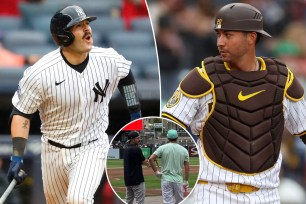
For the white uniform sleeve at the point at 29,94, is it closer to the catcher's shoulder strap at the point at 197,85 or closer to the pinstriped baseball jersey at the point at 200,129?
the pinstriped baseball jersey at the point at 200,129

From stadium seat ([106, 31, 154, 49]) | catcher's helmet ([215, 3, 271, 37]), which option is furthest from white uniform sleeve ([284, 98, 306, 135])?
stadium seat ([106, 31, 154, 49])

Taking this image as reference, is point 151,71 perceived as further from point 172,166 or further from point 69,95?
point 172,166

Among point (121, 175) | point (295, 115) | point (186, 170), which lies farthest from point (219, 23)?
point (121, 175)

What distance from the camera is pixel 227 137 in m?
4.01

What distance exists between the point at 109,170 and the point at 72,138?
1.81 feet

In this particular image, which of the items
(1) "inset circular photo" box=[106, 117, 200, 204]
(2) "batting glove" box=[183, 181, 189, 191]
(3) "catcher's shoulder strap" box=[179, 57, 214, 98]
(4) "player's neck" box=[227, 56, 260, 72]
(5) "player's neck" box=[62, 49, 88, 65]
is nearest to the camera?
(3) "catcher's shoulder strap" box=[179, 57, 214, 98]

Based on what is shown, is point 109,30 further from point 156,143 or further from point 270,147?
point 270,147

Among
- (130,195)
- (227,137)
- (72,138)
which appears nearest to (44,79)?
(72,138)

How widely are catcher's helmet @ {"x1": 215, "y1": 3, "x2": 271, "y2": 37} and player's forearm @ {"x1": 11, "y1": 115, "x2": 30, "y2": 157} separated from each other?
5.59ft

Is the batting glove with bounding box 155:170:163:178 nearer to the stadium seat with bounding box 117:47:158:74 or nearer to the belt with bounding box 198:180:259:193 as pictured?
the belt with bounding box 198:180:259:193

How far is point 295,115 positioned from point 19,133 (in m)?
1.84

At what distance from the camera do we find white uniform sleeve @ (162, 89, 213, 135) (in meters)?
3.96

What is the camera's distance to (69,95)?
5.23 meters

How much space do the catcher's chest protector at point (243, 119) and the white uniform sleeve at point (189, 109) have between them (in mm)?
38
